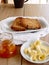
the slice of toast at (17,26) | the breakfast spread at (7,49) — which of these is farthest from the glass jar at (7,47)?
the slice of toast at (17,26)

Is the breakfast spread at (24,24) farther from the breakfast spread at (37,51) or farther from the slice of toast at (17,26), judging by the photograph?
the breakfast spread at (37,51)

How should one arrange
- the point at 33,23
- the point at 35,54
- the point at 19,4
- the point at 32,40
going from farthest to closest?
the point at 19,4, the point at 33,23, the point at 32,40, the point at 35,54

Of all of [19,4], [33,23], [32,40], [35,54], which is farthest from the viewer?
[19,4]

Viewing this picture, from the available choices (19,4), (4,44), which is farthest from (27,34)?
(19,4)

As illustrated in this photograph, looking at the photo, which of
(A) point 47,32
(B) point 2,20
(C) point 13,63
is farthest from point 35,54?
(B) point 2,20

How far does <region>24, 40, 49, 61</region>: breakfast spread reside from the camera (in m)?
0.89

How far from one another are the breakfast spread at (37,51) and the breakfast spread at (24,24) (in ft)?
0.46

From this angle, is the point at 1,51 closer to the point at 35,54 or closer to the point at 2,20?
the point at 35,54

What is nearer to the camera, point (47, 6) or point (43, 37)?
point (43, 37)

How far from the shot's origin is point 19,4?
1429mm

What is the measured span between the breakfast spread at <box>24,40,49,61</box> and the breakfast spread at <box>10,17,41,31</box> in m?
0.14

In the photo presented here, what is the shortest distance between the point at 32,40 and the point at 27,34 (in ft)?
0.22

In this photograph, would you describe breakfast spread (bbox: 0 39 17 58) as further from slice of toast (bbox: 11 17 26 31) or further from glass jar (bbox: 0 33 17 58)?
slice of toast (bbox: 11 17 26 31)

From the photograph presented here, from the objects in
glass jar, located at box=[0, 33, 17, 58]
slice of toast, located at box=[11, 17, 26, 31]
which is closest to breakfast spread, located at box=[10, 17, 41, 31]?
slice of toast, located at box=[11, 17, 26, 31]
